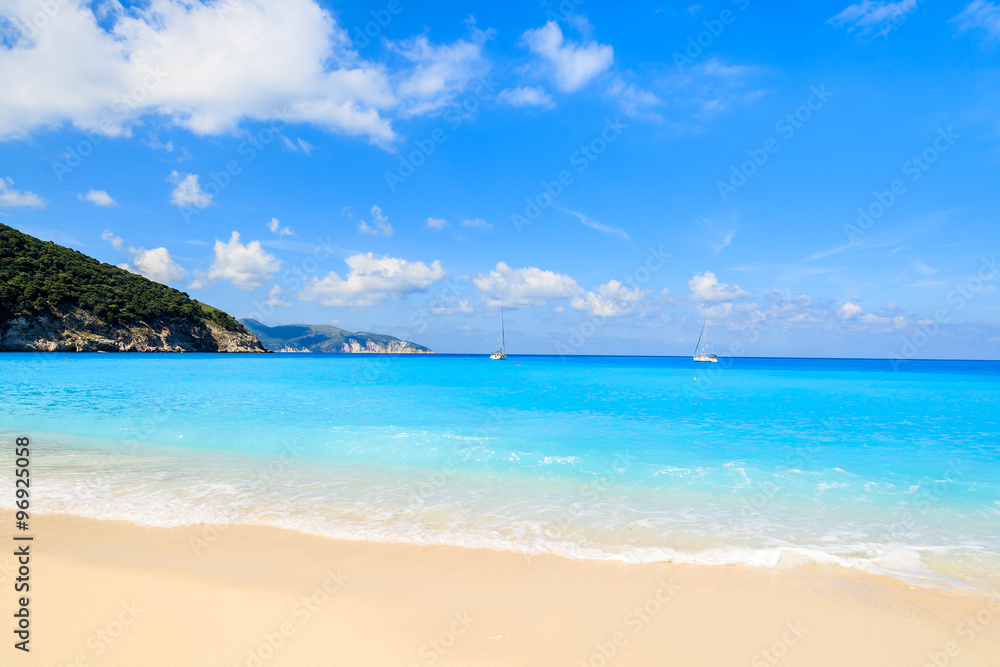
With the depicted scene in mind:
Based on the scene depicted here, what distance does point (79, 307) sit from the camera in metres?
88.6

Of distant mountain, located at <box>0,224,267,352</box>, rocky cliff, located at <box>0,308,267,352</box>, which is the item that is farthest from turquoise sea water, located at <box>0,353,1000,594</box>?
rocky cliff, located at <box>0,308,267,352</box>

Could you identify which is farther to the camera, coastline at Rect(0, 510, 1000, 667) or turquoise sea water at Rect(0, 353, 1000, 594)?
turquoise sea water at Rect(0, 353, 1000, 594)

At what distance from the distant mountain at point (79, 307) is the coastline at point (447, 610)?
109 metres

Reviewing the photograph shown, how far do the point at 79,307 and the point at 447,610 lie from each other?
120 meters

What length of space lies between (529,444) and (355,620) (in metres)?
9.98

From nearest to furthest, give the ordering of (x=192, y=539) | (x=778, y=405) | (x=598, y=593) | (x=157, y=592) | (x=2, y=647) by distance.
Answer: (x=2, y=647)
(x=157, y=592)
(x=598, y=593)
(x=192, y=539)
(x=778, y=405)

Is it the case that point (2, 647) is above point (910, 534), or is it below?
above

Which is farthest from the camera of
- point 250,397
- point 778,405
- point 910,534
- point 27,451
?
point 778,405

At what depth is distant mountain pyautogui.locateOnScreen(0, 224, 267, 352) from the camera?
259 ft

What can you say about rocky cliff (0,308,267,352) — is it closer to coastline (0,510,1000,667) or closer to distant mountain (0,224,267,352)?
distant mountain (0,224,267,352)

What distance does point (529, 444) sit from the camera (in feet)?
45.9

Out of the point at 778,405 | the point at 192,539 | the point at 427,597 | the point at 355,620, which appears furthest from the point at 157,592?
the point at 778,405

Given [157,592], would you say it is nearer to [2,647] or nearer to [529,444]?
[2,647]

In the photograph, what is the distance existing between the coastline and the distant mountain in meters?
109
